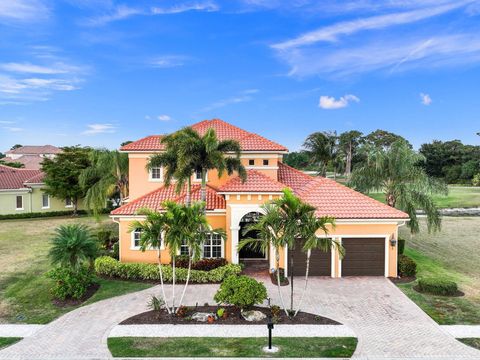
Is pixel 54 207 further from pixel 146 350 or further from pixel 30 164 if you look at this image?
pixel 30 164

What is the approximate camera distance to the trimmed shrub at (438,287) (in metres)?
18.0

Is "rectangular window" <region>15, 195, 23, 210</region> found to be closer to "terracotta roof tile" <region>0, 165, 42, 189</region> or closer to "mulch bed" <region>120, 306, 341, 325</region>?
"terracotta roof tile" <region>0, 165, 42, 189</region>

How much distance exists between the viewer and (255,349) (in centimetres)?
1262

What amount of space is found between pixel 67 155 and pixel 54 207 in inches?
284

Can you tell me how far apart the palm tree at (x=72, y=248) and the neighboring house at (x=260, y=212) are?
4.00 meters

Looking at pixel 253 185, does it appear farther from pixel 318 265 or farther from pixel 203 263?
pixel 318 265

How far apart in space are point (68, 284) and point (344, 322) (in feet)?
40.2

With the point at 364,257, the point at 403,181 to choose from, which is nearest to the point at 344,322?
the point at 364,257

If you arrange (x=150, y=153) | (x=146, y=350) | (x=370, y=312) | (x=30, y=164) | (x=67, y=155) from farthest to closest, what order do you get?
(x=30, y=164) → (x=67, y=155) → (x=150, y=153) → (x=370, y=312) → (x=146, y=350)

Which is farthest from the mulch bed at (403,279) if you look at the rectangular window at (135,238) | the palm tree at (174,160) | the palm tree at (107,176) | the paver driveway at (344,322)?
the palm tree at (107,176)

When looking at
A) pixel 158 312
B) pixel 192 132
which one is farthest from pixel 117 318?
pixel 192 132

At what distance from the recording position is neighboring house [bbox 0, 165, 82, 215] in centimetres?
4503

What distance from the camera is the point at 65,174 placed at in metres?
44.0

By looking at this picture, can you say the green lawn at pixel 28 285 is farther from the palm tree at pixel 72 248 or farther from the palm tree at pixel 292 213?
the palm tree at pixel 292 213
